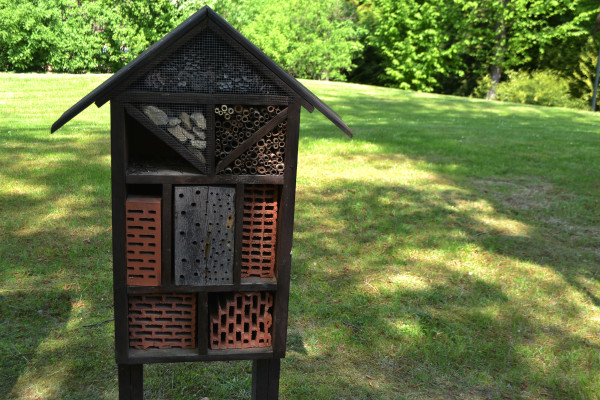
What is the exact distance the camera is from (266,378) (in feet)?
10.1

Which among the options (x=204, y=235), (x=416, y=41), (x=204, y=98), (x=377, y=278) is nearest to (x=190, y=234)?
(x=204, y=235)

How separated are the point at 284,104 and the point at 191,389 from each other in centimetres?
208

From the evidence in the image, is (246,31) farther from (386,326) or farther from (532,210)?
(386,326)

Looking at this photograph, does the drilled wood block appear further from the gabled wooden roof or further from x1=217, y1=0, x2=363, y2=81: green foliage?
x1=217, y1=0, x2=363, y2=81: green foliage

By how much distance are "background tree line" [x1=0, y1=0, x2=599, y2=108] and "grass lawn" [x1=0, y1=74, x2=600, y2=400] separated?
1769cm

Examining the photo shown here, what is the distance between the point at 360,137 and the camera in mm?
11789

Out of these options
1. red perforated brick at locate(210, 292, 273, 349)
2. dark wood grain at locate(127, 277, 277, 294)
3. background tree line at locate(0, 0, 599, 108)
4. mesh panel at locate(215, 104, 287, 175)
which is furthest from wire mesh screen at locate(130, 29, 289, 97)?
background tree line at locate(0, 0, 599, 108)

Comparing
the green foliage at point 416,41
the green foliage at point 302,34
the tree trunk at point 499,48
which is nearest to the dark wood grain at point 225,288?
the tree trunk at point 499,48

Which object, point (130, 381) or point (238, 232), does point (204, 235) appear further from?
point (130, 381)

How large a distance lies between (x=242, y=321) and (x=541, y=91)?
1022 inches

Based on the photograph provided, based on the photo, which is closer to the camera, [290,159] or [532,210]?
[290,159]

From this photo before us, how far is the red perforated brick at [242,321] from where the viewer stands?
2871 mm

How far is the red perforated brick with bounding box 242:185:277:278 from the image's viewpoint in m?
2.83

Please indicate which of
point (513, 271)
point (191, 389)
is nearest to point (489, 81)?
point (513, 271)
